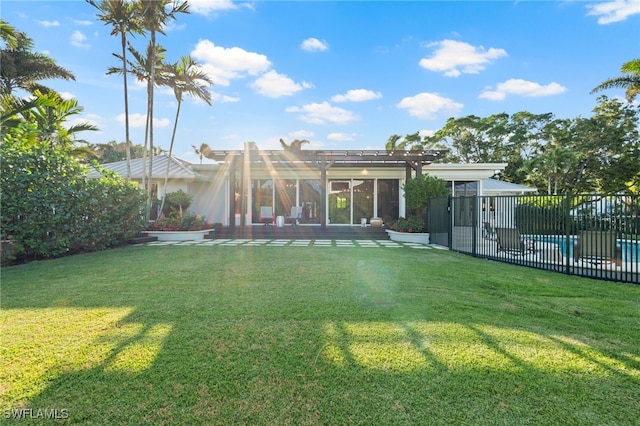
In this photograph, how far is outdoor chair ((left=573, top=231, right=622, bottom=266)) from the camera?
585 centimetres

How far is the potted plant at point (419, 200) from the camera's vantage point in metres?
11.1

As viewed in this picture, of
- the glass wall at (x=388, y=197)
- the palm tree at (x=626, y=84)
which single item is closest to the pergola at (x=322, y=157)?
the glass wall at (x=388, y=197)

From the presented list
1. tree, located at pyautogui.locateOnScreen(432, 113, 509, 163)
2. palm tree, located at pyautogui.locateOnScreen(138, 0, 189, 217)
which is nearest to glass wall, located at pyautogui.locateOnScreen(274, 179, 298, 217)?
palm tree, located at pyautogui.locateOnScreen(138, 0, 189, 217)

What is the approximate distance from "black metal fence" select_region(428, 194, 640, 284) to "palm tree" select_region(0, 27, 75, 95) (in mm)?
16573

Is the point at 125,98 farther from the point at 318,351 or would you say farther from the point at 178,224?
the point at 318,351

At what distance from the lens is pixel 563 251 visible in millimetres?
6422

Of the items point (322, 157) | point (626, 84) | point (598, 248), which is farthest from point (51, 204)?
point (626, 84)

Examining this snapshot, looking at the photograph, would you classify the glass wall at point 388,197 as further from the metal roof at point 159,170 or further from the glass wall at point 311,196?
the metal roof at point 159,170

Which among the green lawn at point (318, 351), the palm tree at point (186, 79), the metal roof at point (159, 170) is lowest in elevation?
the green lawn at point (318, 351)

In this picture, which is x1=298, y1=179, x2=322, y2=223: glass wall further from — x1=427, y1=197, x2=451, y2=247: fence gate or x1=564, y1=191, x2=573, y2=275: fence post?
x1=564, y1=191, x2=573, y2=275: fence post

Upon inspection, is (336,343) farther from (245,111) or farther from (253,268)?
(245,111)

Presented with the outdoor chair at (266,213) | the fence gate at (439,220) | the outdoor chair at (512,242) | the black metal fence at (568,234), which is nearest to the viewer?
the black metal fence at (568,234)

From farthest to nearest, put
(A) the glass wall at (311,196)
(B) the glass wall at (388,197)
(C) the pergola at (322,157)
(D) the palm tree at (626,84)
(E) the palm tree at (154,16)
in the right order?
(A) the glass wall at (311,196) < (B) the glass wall at (388,197) < (D) the palm tree at (626,84) < (C) the pergola at (322,157) < (E) the palm tree at (154,16)

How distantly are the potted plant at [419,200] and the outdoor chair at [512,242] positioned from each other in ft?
10.8
